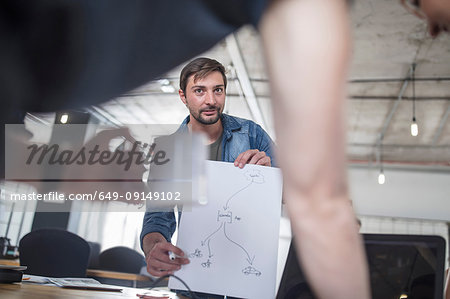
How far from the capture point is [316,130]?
420mm

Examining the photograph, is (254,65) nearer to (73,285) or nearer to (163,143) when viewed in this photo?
(163,143)

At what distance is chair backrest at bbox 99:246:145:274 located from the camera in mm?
4617

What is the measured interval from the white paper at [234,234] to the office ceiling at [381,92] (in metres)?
2.40

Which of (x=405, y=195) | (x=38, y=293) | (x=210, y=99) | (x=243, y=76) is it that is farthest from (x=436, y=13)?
(x=405, y=195)

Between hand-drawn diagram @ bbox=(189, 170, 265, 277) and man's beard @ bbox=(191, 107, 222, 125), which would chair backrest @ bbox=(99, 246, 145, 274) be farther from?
hand-drawn diagram @ bbox=(189, 170, 265, 277)

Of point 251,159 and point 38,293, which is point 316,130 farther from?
point 251,159

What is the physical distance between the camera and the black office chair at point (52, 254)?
2621mm

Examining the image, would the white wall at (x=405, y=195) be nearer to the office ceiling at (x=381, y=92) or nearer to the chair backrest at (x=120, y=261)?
the office ceiling at (x=381, y=92)

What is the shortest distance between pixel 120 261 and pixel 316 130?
4635mm

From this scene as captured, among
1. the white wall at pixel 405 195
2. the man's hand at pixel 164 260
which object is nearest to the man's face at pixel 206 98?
the man's hand at pixel 164 260

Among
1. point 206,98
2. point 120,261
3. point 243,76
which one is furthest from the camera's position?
point 243,76

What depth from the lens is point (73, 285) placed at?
142cm

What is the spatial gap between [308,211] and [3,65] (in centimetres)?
40

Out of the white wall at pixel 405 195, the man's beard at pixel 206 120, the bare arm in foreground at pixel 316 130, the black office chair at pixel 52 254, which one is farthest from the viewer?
the white wall at pixel 405 195
